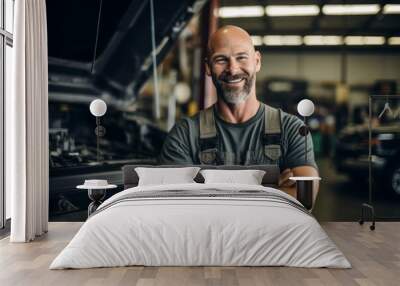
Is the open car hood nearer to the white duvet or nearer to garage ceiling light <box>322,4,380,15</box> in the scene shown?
garage ceiling light <box>322,4,380,15</box>

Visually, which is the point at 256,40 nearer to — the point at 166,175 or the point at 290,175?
the point at 290,175

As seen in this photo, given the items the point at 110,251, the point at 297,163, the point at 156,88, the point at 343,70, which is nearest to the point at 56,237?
the point at 110,251

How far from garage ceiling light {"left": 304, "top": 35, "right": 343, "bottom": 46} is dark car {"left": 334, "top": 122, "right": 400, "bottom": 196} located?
1085mm

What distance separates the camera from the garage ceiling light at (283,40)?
23.2 feet

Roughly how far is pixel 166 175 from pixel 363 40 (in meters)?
3.00

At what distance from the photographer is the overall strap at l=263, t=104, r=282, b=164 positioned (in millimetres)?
6895

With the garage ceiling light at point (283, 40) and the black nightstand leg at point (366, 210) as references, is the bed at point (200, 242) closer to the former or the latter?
the black nightstand leg at point (366, 210)

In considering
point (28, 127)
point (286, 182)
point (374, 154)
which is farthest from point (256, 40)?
point (28, 127)

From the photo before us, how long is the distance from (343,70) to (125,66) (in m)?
2.73

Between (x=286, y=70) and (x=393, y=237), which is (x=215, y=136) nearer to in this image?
(x=286, y=70)

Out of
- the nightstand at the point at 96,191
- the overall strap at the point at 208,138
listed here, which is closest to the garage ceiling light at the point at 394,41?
the overall strap at the point at 208,138

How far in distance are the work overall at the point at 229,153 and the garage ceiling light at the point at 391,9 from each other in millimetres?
1834

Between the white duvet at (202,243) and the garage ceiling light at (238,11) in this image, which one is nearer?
the white duvet at (202,243)

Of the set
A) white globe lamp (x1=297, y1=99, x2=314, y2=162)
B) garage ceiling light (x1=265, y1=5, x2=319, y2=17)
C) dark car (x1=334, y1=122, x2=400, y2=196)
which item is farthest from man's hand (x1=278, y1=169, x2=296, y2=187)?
garage ceiling light (x1=265, y1=5, x2=319, y2=17)
